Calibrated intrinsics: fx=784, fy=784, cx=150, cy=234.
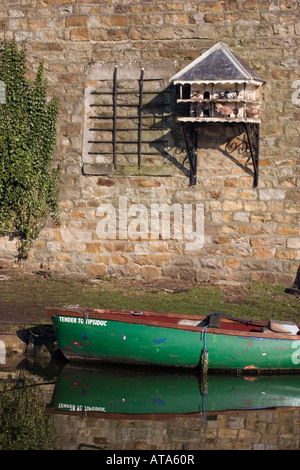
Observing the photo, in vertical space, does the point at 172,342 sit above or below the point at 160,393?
above

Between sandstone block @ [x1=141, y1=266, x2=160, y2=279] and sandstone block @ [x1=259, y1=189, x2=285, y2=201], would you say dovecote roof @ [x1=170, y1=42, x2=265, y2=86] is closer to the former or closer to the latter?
sandstone block @ [x1=259, y1=189, x2=285, y2=201]

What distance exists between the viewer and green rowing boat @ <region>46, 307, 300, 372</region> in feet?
30.6

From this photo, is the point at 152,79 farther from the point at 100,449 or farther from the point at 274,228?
the point at 100,449

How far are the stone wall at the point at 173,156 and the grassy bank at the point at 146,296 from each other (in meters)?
0.33

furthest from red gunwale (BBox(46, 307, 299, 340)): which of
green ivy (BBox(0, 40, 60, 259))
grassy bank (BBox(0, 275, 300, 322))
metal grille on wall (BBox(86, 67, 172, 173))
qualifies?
green ivy (BBox(0, 40, 60, 259))

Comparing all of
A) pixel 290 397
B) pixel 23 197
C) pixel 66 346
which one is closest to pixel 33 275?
pixel 23 197

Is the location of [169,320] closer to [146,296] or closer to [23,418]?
[146,296]

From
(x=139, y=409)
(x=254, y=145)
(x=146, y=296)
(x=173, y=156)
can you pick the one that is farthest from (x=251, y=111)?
(x=139, y=409)

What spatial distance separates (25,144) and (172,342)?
510 centimetres

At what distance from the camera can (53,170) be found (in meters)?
13.1

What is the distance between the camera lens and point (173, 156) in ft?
41.9

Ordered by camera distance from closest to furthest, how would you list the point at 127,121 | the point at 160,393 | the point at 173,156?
1. the point at 160,393
2. the point at 173,156
3. the point at 127,121

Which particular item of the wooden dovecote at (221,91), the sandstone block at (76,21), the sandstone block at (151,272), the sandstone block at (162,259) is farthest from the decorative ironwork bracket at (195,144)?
the sandstone block at (76,21)
